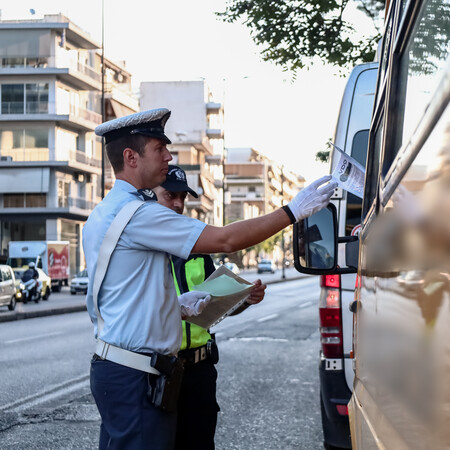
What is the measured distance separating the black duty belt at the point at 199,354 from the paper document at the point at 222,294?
0.30m

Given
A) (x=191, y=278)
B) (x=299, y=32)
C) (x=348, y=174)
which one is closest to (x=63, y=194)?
Answer: (x=299, y=32)

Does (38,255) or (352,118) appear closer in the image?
(352,118)

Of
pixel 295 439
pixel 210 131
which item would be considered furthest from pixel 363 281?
pixel 210 131

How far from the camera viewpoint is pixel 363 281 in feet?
10.0

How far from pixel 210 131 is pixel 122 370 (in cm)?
9064

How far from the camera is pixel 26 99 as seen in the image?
200 ft

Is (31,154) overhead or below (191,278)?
overhead

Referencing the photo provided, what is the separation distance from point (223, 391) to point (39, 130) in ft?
172

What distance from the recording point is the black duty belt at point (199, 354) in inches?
172

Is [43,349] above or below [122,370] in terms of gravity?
below

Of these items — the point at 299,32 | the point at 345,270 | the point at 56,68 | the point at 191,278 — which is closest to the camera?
the point at 345,270

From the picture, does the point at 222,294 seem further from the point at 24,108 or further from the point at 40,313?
the point at 24,108

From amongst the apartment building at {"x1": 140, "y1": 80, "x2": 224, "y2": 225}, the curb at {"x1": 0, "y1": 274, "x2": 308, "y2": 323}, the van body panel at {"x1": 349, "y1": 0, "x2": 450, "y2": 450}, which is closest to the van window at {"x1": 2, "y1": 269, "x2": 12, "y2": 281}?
the curb at {"x1": 0, "y1": 274, "x2": 308, "y2": 323}

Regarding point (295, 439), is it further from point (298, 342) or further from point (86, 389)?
point (298, 342)
